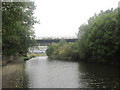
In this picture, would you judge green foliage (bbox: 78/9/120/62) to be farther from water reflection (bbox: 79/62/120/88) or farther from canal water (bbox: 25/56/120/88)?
water reflection (bbox: 79/62/120/88)

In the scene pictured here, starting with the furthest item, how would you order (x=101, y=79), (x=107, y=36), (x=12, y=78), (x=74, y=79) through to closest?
1. (x=107, y=36)
2. (x=74, y=79)
3. (x=101, y=79)
4. (x=12, y=78)

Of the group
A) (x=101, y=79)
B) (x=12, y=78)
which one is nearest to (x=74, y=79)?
(x=101, y=79)

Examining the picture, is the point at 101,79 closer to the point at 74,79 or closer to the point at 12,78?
the point at 74,79

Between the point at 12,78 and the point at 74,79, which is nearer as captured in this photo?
the point at 12,78

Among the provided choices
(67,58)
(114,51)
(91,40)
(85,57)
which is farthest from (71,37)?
(114,51)

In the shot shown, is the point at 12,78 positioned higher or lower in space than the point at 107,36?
lower

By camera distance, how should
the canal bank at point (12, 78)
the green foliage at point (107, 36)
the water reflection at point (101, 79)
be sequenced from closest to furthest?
the canal bank at point (12, 78) → the water reflection at point (101, 79) → the green foliage at point (107, 36)

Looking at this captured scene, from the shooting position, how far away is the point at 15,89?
12.8 m

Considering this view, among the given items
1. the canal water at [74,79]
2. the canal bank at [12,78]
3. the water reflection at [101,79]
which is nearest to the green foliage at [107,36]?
the canal water at [74,79]

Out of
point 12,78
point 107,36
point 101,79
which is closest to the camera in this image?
point 12,78

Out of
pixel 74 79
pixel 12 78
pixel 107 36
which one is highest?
pixel 107 36

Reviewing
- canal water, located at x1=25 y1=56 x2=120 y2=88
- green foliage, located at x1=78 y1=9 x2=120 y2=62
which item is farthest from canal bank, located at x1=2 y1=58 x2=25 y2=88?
green foliage, located at x1=78 y1=9 x2=120 y2=62

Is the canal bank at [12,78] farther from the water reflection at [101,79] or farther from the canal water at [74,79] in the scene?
the water reflection at [101,79]

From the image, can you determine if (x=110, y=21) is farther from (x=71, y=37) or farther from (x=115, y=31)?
(x=71, y=37)
